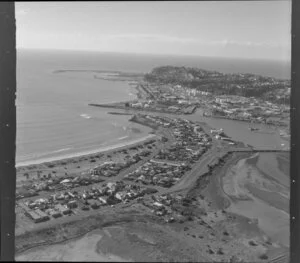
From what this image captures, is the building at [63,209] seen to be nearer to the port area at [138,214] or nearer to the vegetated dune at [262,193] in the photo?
the port area at [138,214]

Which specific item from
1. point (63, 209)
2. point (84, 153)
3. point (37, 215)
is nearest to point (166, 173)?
point (84, 153)

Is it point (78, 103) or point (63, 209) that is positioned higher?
point (78, 103)

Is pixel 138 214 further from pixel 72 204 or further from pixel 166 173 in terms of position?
pixel 166 173

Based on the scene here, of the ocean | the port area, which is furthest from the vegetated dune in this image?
the ocean

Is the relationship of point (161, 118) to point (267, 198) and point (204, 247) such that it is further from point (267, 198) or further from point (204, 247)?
point (204, 247)

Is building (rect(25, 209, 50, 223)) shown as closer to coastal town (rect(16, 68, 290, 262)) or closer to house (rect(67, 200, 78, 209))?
coastal town (rect(16, 68, 290, 262))
